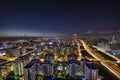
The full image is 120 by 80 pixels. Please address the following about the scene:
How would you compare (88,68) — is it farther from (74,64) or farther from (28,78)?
(28,78)

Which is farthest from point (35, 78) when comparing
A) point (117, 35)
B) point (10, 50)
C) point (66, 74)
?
point (117, 35)

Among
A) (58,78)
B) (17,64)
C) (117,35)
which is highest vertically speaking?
(117,35)

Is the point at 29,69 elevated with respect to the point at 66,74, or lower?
elevated

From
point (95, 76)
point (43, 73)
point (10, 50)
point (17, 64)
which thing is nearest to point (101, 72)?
point (95, 76)

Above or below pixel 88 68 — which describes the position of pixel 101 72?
below

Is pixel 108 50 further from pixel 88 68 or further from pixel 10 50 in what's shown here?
pixel 10 50

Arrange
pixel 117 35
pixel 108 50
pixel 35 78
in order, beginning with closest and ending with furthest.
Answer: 1. pixel 35 78
2. pixel 108 50
3. pixel 117 35

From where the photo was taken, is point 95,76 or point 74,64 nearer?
point 95,76

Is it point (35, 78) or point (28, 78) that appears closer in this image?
point (28, 78)

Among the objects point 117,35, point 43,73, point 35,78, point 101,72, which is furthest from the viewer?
point 117,35
